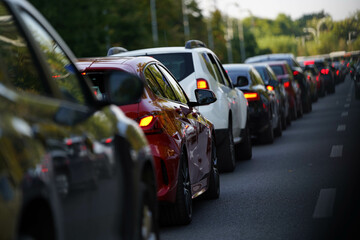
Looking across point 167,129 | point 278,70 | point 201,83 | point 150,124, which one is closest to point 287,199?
point 167,129

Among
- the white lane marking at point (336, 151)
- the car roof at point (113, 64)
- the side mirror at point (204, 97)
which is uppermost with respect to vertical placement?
the car roof at point (113, 64)

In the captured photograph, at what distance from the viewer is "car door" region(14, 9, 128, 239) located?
349cm

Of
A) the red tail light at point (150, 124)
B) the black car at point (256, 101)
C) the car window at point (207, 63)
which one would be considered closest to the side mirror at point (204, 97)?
the car window at point (207, 63)

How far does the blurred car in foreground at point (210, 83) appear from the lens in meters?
11.7

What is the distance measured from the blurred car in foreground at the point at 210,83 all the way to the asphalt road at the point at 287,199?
45 cm

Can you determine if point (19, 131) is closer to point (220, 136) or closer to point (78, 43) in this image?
point (220, 136)

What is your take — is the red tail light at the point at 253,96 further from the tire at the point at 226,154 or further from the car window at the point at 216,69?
the tire at the point at 226,154

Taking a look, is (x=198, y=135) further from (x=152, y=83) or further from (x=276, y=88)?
(x=276, y=88)

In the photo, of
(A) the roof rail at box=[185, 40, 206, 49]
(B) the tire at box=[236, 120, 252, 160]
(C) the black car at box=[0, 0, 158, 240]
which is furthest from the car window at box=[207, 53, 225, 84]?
(C) the black car at box=[0, 0, 158, 240]

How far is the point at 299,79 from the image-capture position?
28656 millimetres

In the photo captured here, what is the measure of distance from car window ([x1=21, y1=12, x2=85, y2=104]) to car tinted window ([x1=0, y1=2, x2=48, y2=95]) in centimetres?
7

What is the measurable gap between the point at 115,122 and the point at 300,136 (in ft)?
48.0

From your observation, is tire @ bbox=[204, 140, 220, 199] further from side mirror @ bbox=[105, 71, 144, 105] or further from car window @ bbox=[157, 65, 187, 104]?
side mirror @ bbox=[105, 71, 144, 105]

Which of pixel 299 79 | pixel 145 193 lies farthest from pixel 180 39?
pixel 145 193
